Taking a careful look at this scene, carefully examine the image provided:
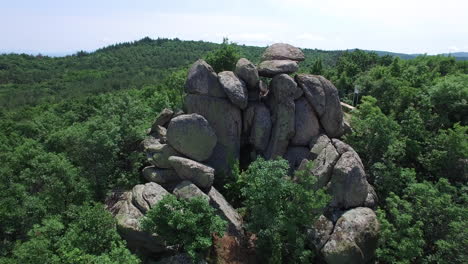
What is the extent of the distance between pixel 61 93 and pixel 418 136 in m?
124

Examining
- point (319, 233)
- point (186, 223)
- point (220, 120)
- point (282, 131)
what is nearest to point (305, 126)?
point (282, 131)

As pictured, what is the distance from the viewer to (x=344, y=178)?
22.3 m

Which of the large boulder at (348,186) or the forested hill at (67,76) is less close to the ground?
the large boulder at (348,186)

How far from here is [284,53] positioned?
2975cm

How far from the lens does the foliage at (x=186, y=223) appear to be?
56.5ft

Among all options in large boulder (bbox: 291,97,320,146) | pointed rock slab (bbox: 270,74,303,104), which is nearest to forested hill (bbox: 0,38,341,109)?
pointed rock slab (bbox: 270,74,303,104)

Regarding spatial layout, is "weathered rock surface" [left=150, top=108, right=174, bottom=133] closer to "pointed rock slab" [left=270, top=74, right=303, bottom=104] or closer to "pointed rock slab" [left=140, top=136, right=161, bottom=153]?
"pointed rock slab" [left=140, top=136, right=161, bottom=153]

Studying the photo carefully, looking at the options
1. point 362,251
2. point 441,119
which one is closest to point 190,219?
point 362,251

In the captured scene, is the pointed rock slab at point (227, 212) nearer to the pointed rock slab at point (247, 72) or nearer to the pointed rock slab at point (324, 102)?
the pointed rock slab at point (247, 72)

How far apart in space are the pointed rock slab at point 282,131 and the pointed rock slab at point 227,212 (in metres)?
6.09

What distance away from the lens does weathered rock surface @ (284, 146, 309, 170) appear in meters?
26.3

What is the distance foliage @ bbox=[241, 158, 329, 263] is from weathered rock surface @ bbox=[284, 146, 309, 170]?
6.05 metres

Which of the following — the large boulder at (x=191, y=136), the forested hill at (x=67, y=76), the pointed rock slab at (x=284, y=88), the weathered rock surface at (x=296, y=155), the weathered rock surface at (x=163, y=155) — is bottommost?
the forested hill at (x=67, y=76)

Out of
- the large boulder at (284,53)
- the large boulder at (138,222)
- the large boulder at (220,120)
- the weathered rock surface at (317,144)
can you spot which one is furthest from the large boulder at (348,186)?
the large boulder at (138,222)
